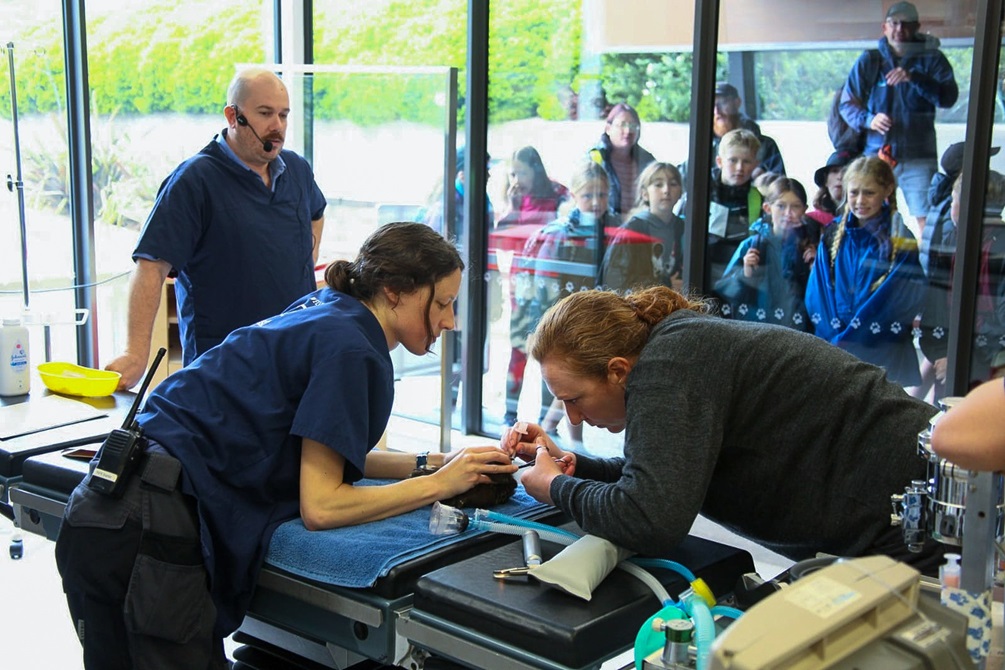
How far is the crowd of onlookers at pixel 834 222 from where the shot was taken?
3805mm

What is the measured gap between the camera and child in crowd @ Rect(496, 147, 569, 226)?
4.92 meters

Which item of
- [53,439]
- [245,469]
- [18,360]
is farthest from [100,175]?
[245,469]

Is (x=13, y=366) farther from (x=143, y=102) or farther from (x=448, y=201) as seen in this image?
(x=143, y=102)

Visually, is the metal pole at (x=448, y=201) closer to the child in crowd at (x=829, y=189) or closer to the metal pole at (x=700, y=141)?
the metal pole at (x=700, y=141)

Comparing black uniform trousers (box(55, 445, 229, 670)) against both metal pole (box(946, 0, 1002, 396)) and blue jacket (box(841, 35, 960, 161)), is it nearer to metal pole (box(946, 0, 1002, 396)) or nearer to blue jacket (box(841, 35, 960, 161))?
metal pole (box(946, 0, 1002, 396))

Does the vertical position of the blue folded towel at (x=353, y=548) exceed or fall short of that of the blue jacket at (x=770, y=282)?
it falls short

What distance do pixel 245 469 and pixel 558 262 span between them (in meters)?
3.23

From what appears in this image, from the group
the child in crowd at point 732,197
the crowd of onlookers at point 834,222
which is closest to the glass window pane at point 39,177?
the crowd of onlookers at point 834,222

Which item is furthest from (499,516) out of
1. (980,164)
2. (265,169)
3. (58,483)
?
(980,164)

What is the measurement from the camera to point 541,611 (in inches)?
56.0

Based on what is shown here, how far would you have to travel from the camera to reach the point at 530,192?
4977 millimetres

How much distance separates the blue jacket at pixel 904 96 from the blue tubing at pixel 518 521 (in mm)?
2662

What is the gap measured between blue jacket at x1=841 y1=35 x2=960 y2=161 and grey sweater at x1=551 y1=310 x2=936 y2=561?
241 cm

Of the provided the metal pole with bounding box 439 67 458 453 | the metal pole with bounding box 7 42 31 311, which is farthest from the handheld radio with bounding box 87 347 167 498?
the metal pole with bounding box 7 42 31 311
